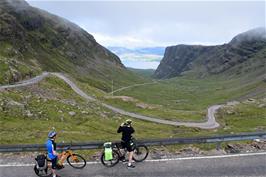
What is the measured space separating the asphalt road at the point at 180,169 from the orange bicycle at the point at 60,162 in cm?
30

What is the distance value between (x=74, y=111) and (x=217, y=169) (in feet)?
204

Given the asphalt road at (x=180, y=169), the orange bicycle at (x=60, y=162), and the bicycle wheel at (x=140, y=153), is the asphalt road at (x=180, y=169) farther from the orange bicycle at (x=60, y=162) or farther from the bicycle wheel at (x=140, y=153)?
the bicycle wheel at (x=140, y=153)

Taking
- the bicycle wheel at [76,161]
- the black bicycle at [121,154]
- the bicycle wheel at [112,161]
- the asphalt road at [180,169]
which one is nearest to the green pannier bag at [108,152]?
the black bicycle at [121,154]

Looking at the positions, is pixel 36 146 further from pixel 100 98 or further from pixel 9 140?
pixel 100 98

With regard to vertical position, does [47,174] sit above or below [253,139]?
below

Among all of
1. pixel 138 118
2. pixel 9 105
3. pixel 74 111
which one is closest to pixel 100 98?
pixel 138 118

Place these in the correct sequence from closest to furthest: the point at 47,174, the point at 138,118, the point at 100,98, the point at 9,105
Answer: the point at 47,174 → the point at 9,105 → the point at 138,118 → the point at 100,98

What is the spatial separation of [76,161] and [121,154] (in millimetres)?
2436

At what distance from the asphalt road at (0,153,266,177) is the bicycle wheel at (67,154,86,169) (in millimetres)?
230

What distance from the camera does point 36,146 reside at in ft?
66.0

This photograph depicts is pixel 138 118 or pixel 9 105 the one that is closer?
pixel 9 105

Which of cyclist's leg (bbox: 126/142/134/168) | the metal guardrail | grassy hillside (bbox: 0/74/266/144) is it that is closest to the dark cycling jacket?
cyclist's leg (bbox: 126/142/134/168)

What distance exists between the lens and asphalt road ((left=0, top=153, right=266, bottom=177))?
17656 millimetres

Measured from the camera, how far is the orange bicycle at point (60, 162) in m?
17.8
